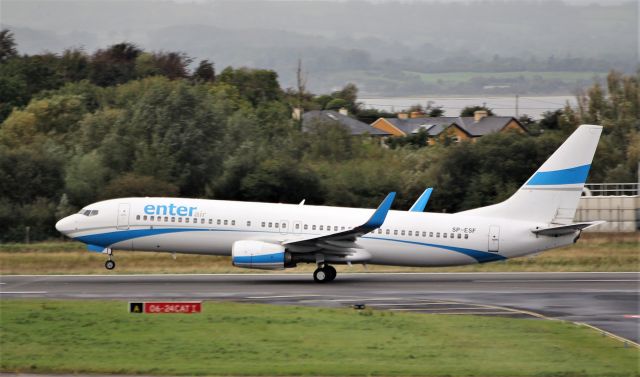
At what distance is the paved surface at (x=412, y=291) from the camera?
28.9 metres

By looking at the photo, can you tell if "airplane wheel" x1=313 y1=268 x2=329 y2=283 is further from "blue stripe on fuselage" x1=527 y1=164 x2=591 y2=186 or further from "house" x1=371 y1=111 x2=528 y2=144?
"house" x1=371 y1=111 x2=528 y2=144

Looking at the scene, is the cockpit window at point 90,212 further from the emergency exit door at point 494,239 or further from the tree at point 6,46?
the tree at point 6,46

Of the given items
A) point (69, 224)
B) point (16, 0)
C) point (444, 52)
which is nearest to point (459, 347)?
point (69, 224)

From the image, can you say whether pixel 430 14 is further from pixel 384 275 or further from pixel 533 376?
pixel 533 376

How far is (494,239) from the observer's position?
3669cm

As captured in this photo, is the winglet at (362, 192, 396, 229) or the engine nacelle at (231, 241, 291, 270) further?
the engine nacelle at (231, 241, 291, 270)

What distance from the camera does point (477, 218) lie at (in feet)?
122

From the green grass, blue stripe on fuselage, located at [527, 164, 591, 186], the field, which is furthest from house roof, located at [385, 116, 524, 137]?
the green grass

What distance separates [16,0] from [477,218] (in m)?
179

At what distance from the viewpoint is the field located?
41.8 metres

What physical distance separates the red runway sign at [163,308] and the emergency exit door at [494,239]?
14293 millimetres

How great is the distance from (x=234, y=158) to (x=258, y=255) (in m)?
29.5

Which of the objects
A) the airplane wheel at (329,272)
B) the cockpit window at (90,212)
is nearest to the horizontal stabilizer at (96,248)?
the cockpit window at (90,212)

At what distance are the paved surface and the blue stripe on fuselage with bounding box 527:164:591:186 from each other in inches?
144
